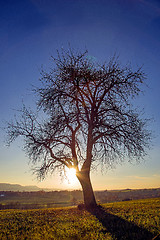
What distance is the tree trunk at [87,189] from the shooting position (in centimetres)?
1324

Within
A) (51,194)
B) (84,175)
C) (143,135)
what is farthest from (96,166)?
(51,194)

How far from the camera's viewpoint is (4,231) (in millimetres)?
6785

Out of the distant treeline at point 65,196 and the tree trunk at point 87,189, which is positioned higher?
the tree trunk at point 87,189

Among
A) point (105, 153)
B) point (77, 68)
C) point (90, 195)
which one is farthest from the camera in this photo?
point (105, 153)

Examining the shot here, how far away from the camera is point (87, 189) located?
1359 centimetres

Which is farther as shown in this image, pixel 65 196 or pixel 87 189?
pixel 65 196

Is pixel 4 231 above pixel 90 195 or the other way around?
the other way around

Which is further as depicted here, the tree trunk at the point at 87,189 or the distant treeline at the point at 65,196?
the distant treeline at the point at 65,196

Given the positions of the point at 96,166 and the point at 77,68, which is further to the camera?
the point at 96,166

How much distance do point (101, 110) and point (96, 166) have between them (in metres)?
4.97

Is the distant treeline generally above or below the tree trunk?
below

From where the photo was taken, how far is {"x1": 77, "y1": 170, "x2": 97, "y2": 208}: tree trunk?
43.5 feet

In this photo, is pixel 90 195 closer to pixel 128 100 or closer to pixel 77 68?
pixel 128 100

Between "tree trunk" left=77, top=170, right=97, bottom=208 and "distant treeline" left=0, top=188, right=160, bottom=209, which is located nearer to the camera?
"tree trunk" left=77, top=170, right=97, bottom=208
